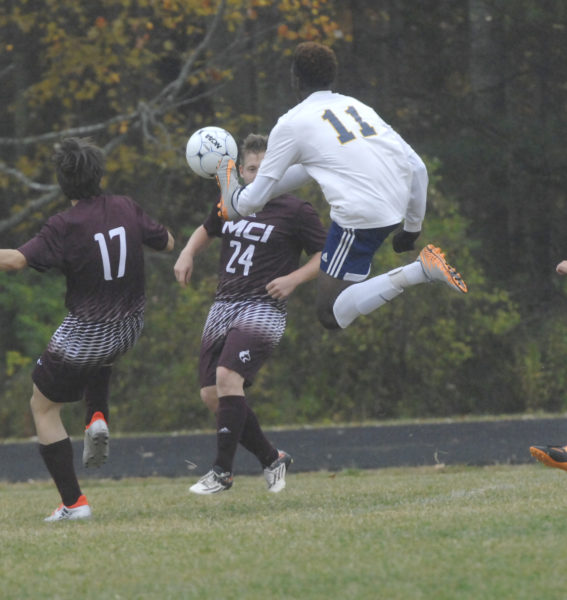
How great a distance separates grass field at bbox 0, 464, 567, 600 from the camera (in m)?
4.80

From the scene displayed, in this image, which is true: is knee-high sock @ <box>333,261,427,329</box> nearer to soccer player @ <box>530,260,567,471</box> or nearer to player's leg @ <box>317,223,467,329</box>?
player's leg @ <box>317,223,467,329</box>

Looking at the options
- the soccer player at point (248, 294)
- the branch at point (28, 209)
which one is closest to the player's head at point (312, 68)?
the soccer player at point (248, 294)

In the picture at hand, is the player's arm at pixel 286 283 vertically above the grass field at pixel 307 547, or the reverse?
the player's arm at pixel 286 283

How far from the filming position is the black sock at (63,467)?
7.33 meters

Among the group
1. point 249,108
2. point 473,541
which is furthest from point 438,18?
point 473,541

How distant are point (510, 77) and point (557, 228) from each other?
2.66 meters

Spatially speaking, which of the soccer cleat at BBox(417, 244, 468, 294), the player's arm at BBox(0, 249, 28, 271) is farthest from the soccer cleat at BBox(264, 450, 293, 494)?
the player's arm at BBox(0, 249, 28, 271)

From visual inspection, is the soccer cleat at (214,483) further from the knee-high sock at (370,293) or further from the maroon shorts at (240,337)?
the knee-high sock at (370,293)

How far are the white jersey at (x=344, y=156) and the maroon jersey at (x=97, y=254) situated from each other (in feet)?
2.41

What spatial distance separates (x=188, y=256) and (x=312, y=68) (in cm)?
152

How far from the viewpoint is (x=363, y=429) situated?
549 inches

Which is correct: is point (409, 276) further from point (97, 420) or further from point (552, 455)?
point (97, 420)

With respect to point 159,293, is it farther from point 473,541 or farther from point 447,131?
point 473,541

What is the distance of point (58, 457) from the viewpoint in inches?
289
